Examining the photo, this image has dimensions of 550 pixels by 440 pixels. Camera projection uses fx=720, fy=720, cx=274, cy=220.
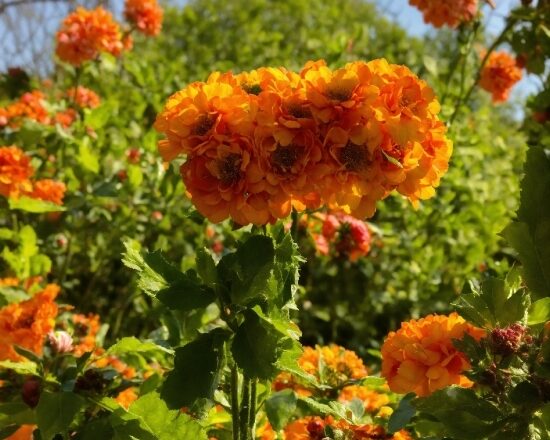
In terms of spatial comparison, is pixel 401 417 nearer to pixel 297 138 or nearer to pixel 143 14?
pixel 297 138

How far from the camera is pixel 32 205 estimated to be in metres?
2.05

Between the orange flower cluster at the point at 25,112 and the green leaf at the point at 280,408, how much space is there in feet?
5.75

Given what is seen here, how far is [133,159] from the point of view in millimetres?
2789

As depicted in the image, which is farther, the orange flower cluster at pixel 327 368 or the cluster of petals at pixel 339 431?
the orange flower cluster at pixel 327 368

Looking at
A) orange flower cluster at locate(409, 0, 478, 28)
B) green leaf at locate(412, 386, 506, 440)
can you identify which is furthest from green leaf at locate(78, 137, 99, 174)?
green leaf at locate(412, 386, 506, 440)

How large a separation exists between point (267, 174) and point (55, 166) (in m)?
2.08

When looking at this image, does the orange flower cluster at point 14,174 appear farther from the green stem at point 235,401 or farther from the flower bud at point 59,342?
the green stem at point 235,401

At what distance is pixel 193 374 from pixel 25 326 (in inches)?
24.4

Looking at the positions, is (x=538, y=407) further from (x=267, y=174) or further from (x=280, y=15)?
(x=280, y=15)

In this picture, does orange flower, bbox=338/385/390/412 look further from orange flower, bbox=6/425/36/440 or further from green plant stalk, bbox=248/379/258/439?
orange flower, bbox=6/425/36/440

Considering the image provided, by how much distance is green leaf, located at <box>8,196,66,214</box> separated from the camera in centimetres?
203

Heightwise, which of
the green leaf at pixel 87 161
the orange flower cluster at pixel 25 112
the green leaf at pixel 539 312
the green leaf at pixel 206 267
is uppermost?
the orange flower cluster at pixel 25 112

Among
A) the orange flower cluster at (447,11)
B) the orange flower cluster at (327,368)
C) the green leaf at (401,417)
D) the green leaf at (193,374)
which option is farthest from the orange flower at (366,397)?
the orange flower cluster at (447,11)

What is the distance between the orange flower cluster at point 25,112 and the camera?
2.56m
